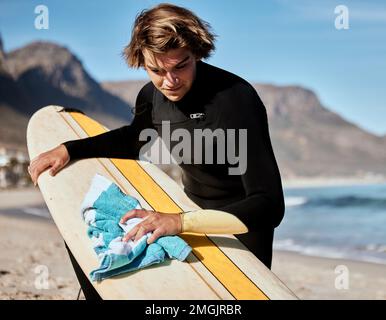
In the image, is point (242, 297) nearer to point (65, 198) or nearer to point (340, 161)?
point (65, 198)

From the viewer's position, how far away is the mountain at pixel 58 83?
102 m

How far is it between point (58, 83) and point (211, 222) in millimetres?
116313

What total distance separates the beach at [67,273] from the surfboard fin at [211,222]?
2273mm

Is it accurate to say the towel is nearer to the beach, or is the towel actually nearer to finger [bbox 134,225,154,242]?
finger [bbox 134,225,154,242]

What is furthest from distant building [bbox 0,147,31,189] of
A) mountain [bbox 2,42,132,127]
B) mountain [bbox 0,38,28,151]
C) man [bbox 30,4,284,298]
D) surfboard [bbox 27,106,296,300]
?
mountain [bbox 2,42,132,127]

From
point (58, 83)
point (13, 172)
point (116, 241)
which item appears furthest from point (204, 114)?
point (58, 83)

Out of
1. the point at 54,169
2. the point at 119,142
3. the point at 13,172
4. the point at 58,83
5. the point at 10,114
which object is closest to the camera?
the point at 54,169

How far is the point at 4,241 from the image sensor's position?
7.68 m

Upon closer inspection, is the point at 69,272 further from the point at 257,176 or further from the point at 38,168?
the point at 257,176

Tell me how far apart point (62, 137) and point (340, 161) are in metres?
102

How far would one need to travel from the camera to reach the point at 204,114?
2145mm

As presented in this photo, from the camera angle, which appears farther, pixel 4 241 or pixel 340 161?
pixel 340 161

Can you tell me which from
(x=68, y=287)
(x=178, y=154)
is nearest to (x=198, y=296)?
(x=178, y=154)
